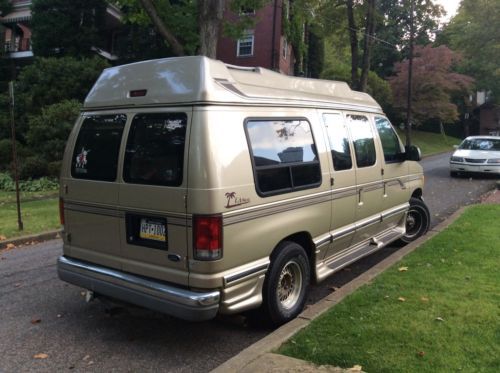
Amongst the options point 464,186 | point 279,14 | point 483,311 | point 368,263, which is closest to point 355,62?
point 464,186

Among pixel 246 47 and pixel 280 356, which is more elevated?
pixel 246 47

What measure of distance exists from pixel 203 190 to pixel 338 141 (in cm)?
218

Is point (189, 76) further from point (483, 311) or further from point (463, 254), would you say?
point (463, 254)

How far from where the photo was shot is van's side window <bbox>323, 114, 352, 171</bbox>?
17.3ft

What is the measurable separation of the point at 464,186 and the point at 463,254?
974 centimetres

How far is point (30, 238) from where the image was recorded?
852 cm

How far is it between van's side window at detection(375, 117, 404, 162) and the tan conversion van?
1353 millimetres

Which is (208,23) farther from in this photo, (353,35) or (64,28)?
(64,28)

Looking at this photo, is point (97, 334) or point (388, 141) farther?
point (388, 141)

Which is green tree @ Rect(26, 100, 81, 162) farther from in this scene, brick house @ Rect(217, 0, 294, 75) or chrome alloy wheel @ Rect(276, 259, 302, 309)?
chrome alloy wheel @ Rect(276, 259, 302, 309)

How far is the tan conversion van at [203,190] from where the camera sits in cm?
383

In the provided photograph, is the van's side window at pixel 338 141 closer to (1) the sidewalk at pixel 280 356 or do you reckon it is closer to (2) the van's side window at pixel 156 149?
(1) the sidewalk at pixel 280 356

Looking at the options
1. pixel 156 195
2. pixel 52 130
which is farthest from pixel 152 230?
pixel 52 130

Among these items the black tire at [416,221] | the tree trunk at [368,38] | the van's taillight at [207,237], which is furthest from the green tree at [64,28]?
the van's taillight at [207,237]
